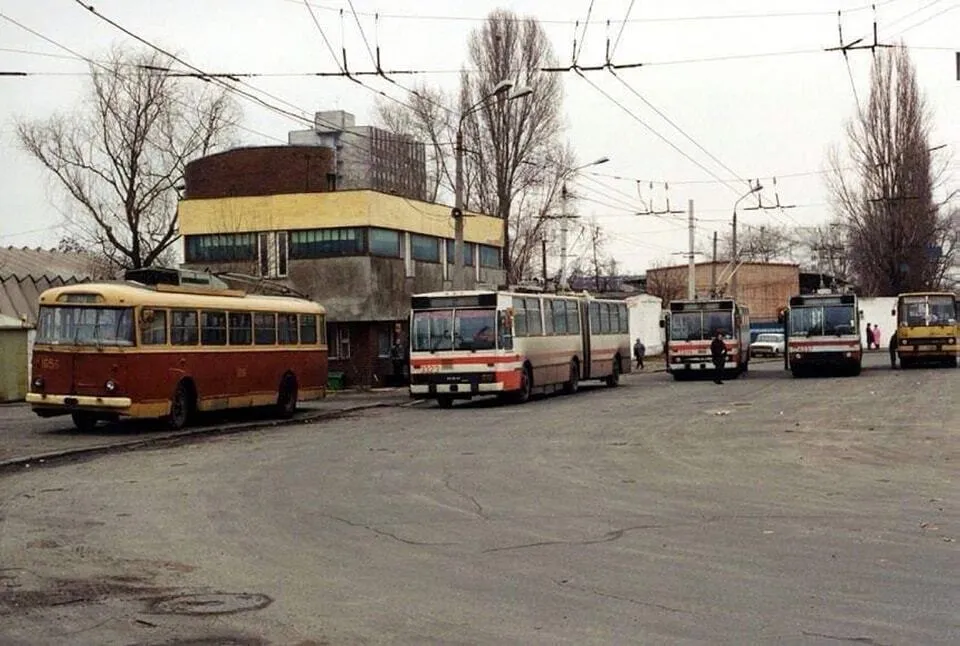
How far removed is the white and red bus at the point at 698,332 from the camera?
4206 centimetres

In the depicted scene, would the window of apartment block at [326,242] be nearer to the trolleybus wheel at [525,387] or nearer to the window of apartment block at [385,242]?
the window of apartment block at [385,242]

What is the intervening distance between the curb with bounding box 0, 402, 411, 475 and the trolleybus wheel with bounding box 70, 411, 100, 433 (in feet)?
5.61

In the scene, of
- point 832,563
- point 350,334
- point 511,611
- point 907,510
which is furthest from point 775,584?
point 350,334

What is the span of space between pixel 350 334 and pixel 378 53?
19808 millimetres

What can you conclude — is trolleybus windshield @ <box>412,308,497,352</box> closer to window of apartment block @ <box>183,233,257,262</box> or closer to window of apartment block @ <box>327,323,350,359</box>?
window of apartment block @ <box>327,323,350,359</box>

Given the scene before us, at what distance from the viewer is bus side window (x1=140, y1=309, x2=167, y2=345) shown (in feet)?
74.2

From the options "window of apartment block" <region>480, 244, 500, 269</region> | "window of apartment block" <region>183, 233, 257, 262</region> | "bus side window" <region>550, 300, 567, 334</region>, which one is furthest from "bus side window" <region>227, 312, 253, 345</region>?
"window of apartment block" <region>480, 244, 500, 269</region>

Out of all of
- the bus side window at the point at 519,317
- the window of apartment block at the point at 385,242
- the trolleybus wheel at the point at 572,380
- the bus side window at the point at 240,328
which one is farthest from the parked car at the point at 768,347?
the bus side window at the point at 240,328

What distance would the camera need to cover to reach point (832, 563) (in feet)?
29.6

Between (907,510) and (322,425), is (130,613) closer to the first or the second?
(907,510)

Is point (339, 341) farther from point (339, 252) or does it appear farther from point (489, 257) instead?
point (489, 257)

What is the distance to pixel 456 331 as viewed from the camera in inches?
1165

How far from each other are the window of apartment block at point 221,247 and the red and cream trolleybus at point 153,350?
1741cm

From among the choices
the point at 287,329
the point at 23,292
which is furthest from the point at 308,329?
the point at 23,292
